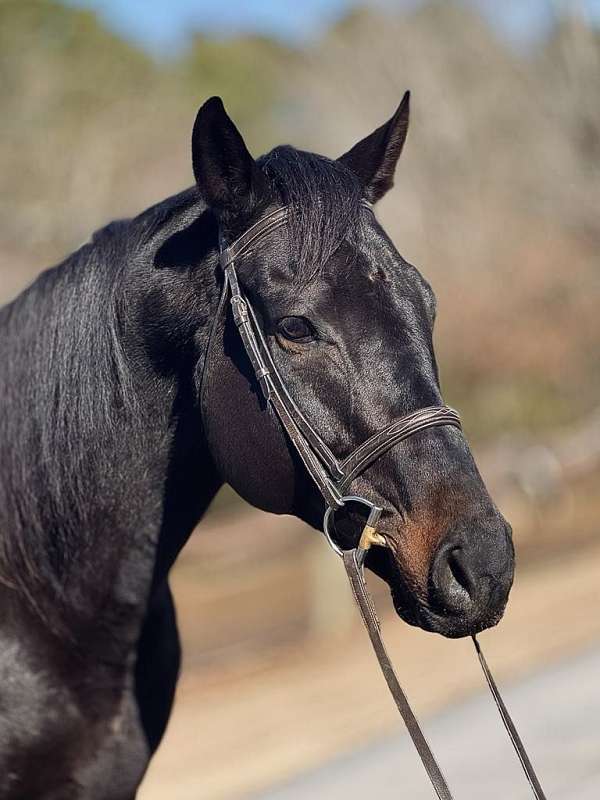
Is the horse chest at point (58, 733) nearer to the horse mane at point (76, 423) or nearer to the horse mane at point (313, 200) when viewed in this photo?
the horse mane at point (76, 423)

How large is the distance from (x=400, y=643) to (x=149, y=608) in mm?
6326

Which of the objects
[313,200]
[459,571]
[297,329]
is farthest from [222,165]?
[459,571]

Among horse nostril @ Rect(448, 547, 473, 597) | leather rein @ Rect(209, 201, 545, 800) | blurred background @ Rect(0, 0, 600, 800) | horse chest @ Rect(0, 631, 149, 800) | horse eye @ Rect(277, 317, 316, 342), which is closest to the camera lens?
horse nostril @ Rect(448, 547, 473, 597)

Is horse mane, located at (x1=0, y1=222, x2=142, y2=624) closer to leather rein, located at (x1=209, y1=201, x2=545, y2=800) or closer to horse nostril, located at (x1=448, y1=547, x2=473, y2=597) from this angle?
leather rein, located at (x1=209, y1=201, x2=545, y2=800)

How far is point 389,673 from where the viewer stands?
224 centimetres

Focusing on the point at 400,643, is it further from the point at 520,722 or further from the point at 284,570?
the point at 284,570

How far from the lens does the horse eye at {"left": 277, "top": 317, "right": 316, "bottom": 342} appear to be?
2238mm

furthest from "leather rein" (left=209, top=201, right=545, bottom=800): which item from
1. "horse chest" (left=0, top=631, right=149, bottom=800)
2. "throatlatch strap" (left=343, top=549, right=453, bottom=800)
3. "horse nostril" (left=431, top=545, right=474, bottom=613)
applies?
"horse chest" (left=0, top=631, right=149, bottom=800)

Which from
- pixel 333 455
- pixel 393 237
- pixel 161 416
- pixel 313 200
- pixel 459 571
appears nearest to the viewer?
pixel 459 571

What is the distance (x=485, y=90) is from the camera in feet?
101

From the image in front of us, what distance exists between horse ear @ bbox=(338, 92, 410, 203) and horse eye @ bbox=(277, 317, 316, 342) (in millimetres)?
515

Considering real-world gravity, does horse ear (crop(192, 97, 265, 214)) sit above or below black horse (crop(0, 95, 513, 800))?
above

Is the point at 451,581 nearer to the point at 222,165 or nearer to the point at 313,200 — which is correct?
the point at 313,200

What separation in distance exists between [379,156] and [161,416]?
0.84 metres
